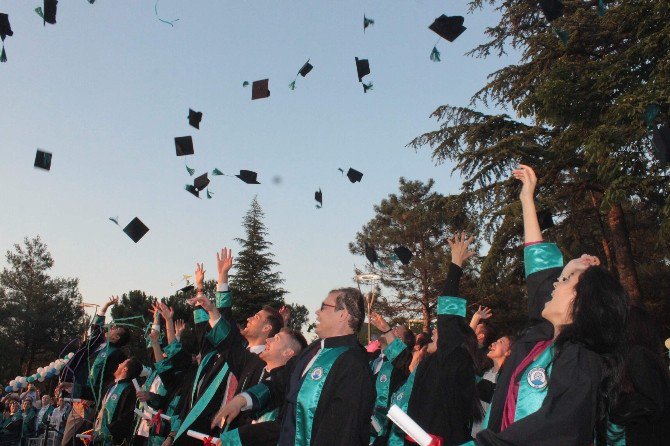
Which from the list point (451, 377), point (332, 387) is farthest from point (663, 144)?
point (332, 387)

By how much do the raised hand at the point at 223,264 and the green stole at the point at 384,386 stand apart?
189cm

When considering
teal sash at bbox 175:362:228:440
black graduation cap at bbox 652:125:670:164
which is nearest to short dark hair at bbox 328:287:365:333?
teal sash at bbox 175:362:228:440

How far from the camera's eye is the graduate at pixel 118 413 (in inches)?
303

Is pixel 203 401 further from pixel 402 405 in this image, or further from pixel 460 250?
pixel 460 250

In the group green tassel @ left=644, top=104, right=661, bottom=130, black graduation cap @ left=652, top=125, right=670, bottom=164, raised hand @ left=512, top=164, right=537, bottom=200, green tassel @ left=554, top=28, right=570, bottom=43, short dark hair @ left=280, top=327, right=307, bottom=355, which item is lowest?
short dark hair @ left=280, top=327, right=307, bottom=355

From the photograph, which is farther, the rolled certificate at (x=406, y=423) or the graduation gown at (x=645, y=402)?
the graduation gown at (x=645, y=402)

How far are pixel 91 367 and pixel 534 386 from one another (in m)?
8.25

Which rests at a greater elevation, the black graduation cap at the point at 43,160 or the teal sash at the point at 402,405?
the black graduation cap at the point at 43,160

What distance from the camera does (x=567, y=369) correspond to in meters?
2.30

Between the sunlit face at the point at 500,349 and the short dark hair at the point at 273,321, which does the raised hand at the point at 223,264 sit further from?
the sunlit face at the point at 500,349

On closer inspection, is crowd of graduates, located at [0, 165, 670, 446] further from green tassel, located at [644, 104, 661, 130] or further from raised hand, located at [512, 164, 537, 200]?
green tassel, located at [644, 104, 661, 130]

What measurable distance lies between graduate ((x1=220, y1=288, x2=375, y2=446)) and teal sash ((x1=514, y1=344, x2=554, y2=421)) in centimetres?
119

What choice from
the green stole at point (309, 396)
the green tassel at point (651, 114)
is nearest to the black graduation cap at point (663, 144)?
the green tassel at point (651, 114)

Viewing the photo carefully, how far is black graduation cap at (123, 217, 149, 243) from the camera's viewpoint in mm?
9453
